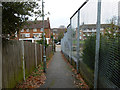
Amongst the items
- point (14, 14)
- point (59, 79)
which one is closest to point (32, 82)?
point (59, 79)

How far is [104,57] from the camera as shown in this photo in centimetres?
243

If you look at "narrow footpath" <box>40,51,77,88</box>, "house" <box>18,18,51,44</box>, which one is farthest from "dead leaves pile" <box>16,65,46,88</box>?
"house" <box>18,18,51,44</box>

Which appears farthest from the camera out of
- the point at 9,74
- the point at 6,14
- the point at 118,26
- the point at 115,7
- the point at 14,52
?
the point at 14,52

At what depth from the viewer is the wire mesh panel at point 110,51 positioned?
6.36 ft

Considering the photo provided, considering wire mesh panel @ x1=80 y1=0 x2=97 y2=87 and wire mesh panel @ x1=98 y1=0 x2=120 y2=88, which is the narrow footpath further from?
wire mesh panel @ x1=98 y1=0 x2=120 y2=88

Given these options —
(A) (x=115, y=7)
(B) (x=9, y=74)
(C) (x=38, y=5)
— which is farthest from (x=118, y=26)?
(B) (x=9, y=74)

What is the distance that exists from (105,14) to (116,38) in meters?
0.82

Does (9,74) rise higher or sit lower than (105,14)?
lower

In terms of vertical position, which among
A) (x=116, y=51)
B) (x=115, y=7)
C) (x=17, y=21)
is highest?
(x=115, y=7)

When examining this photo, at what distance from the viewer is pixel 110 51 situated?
85.6 inches

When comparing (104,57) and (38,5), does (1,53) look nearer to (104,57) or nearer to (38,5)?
(38,5)

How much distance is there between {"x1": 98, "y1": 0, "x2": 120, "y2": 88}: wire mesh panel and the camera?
194cm

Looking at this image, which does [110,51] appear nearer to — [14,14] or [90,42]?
[90,42]

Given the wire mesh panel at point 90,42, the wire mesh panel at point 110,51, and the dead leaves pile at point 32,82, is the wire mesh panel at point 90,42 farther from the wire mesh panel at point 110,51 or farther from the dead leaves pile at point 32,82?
the dead leaves pile at point 32,82
